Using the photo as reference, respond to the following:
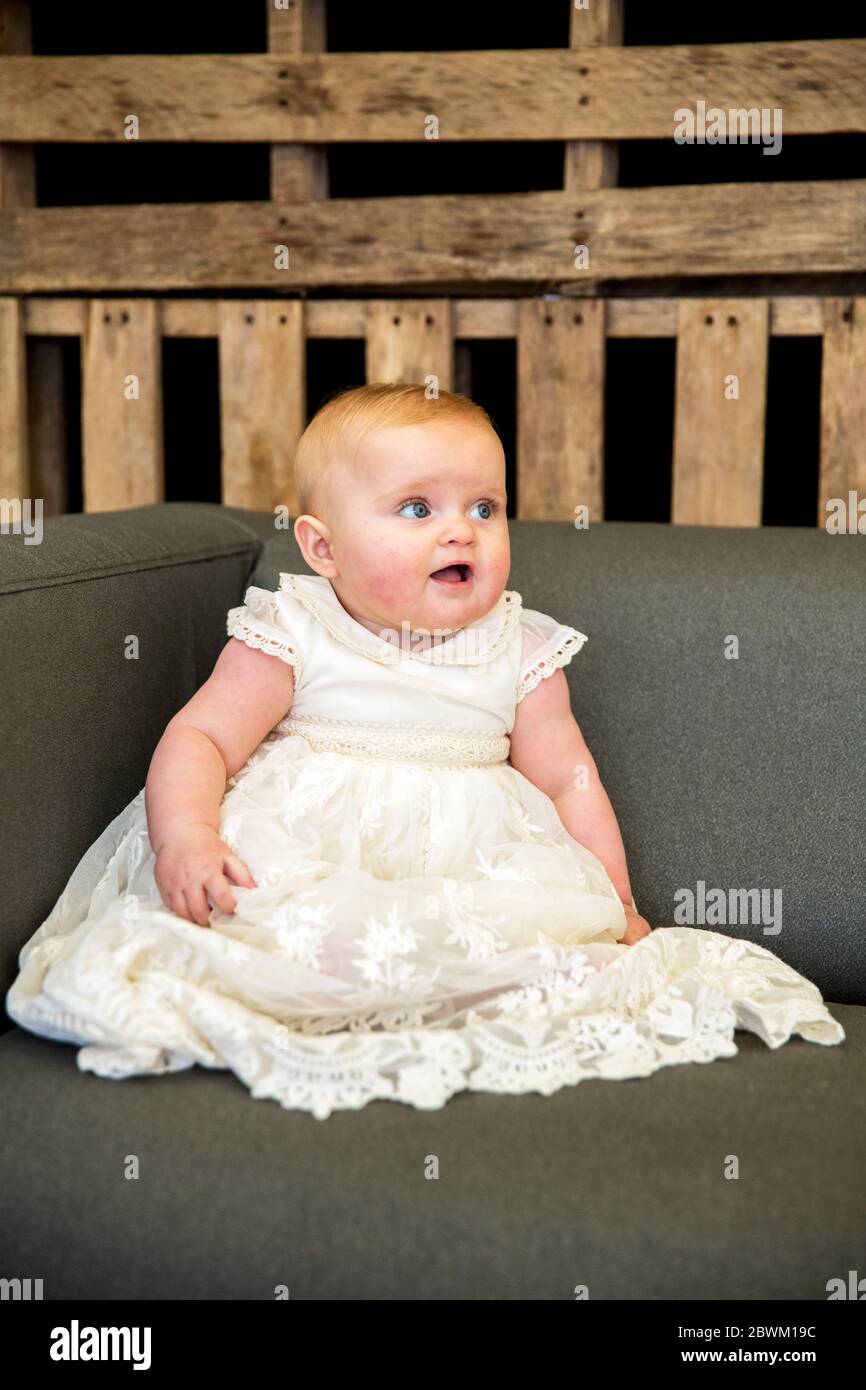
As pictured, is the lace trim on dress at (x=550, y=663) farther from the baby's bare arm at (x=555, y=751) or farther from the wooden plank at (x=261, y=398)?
the wooden plank at (x=261, y=398)

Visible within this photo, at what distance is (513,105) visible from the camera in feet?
6.87

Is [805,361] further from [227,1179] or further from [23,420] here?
[227,1179]

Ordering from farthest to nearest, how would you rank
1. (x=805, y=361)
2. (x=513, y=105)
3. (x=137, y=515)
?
(x=805, y=361)
(x=513, y=105)
(x=137, y=515)

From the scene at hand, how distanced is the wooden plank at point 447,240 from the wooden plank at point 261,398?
6 cm

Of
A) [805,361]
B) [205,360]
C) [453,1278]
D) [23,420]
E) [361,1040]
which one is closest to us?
[453,1278]

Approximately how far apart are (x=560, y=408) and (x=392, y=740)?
917mm

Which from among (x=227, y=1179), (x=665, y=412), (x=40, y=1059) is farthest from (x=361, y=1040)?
(x=665, y=412)

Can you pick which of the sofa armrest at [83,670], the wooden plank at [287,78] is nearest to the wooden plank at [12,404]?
the wooden plank at [287,78]

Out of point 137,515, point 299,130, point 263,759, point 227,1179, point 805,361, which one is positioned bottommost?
point 227,1179

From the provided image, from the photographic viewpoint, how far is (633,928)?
1.41 metres

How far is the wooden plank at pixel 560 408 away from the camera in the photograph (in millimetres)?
2129

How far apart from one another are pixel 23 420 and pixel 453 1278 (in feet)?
5.94

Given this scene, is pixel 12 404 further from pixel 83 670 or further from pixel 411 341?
pixel 83 670

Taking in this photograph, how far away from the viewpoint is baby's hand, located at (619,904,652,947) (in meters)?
1.37
